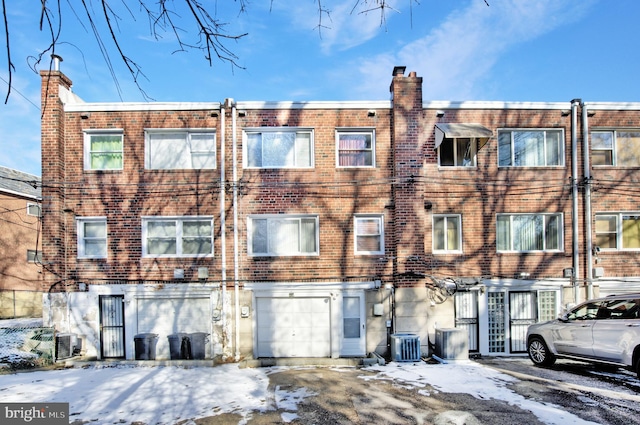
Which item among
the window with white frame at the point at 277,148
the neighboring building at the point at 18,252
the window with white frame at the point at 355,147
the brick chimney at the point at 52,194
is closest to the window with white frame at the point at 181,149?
the window with white frame at the point at 277,148

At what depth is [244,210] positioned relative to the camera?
11148 millimetres

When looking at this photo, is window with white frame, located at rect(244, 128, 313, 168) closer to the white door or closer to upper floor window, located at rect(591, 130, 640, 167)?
the white door

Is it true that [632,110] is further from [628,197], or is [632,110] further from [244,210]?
[244,210]

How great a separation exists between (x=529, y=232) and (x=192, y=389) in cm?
1093

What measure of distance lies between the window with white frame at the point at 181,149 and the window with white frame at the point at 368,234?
16.5 ft

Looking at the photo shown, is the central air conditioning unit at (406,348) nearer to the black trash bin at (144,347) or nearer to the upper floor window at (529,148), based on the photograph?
the upper floor window at (529,148)

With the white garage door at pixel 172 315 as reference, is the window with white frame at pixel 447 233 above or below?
above

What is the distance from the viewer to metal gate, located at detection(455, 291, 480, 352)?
1120 centimetres

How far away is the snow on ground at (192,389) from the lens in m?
6.54

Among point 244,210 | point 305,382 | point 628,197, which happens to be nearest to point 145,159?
point 244,210

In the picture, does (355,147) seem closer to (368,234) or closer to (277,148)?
(277,148)

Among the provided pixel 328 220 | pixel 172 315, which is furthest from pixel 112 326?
pixel 328 220

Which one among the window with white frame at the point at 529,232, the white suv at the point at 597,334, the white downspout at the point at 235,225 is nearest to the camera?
the white suv at the point at 597,334

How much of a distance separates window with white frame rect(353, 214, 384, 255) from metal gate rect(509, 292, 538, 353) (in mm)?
4704
